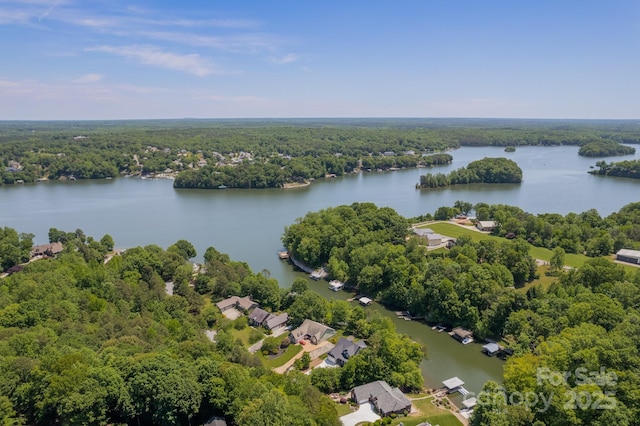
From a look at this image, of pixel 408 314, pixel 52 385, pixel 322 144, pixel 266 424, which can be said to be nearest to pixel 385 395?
pixel 266 424

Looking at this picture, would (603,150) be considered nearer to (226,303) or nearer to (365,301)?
(365,301)

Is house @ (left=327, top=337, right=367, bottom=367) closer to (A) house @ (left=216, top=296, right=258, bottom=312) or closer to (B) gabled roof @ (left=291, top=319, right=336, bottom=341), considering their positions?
(B) gabled roof @ (left=291, top=319, right=336, bottom=341)

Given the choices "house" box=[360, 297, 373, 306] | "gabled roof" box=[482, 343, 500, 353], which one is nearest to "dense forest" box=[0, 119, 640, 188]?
"house" box=[360, 297, 373, 306]

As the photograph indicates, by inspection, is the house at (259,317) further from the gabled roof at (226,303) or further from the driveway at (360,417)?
the driveway at (360,417)

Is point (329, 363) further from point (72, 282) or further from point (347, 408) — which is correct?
point (72, 282)

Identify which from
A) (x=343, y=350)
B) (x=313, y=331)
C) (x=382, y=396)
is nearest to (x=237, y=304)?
(x=313, y=331)
